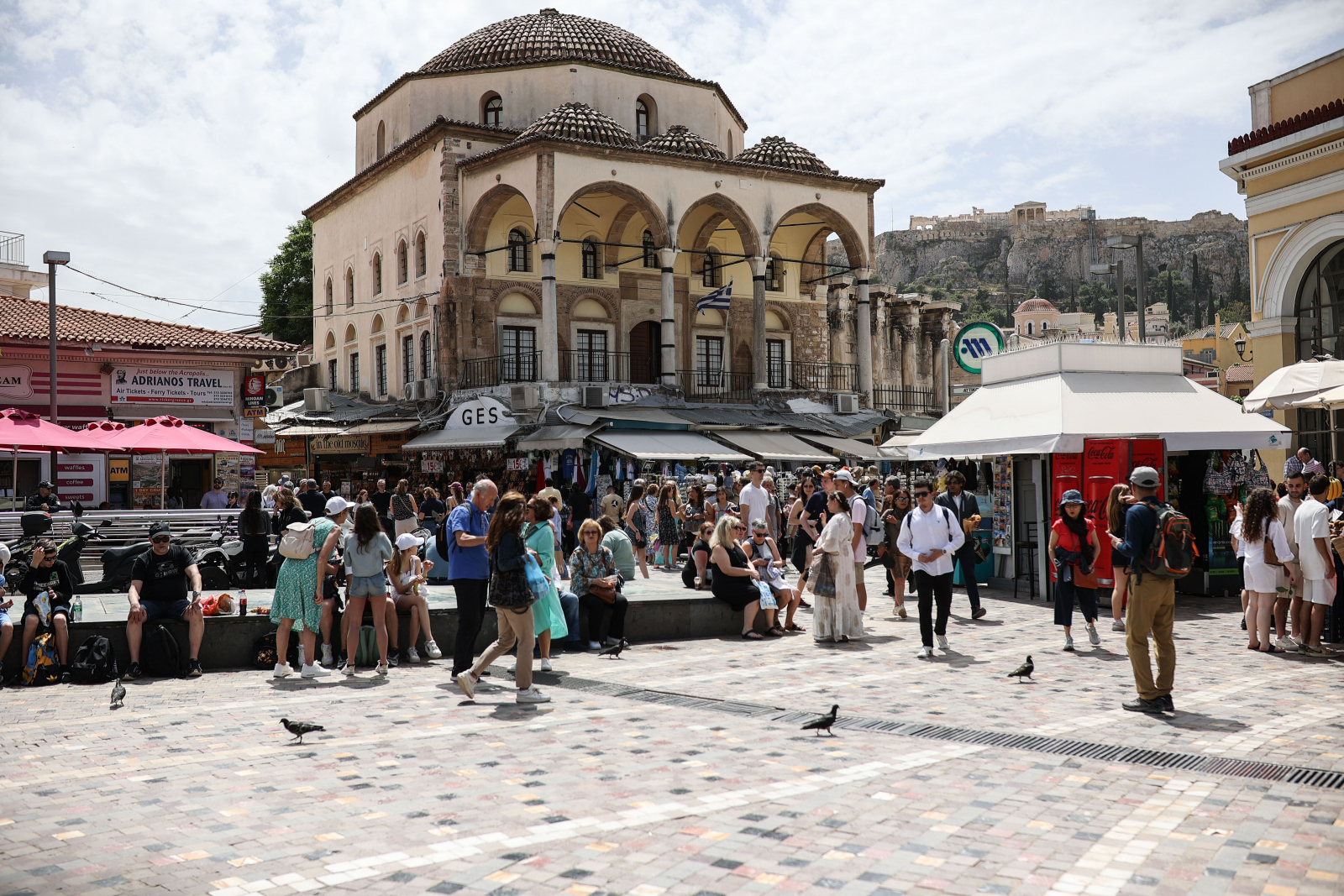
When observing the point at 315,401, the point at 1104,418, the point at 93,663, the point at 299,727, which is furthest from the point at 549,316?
the point at 299,727

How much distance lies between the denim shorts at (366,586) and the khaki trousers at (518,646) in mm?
1559

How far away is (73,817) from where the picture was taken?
5465 millimetres

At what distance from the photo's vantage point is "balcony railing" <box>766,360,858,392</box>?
33562mm

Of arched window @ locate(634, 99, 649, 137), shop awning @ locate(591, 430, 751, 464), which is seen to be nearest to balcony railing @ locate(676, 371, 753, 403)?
shop awning @ locate(591, 430, 751, 464)

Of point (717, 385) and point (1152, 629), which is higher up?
point (717, 385)

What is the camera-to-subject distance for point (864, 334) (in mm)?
32062

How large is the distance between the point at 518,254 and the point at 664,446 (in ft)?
27.7

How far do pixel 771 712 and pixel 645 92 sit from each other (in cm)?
2721

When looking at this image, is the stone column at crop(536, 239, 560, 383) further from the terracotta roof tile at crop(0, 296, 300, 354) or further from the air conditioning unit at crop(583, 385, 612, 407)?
the terracotta roof tile at crop(0, 296, 300, 354)

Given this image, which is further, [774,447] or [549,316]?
[549,316]

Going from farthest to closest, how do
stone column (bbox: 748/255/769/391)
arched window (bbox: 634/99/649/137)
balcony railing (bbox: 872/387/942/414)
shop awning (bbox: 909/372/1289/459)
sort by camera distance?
balcony railing (bbox: 872/387/942/414), arched window (bbox: 634/99/649/137), stone column (bbox: 748/255/769/391), shop awning (bbox: 909/372/1289/459)

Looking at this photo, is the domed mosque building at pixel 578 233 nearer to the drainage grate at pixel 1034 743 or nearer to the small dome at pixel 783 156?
the small dome at pixel 783 156

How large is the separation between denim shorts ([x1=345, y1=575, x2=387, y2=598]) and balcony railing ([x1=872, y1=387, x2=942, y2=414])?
86.5ft

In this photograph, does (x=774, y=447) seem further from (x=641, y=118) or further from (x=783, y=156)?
(x=641, y=118)
